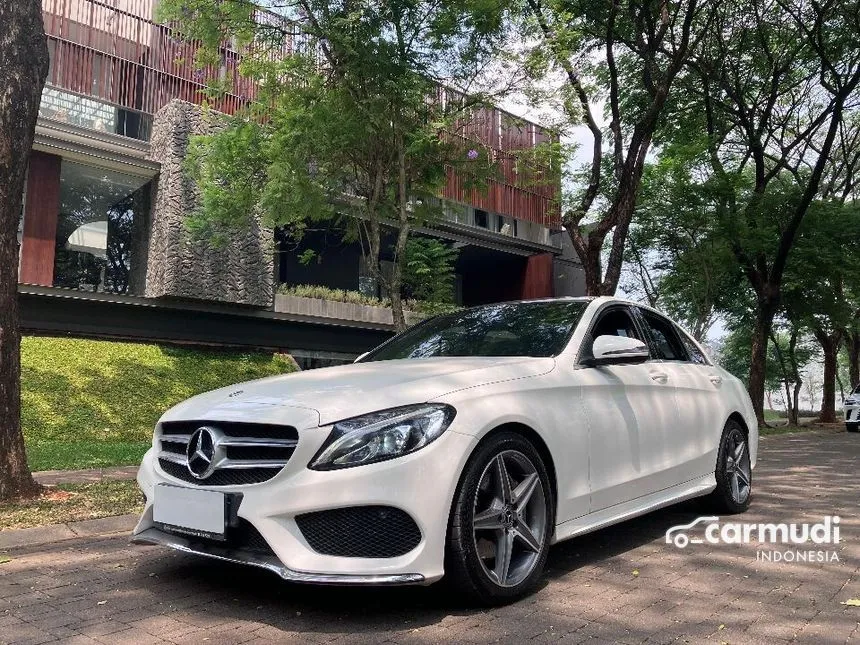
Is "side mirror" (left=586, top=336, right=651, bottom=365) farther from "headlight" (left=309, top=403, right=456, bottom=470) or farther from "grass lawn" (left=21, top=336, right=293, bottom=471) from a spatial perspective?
"grass lawn" (left=21, top=336, right=293, bottom=471)

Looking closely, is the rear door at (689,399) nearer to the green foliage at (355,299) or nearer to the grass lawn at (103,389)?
the grass lawn at (103,389)

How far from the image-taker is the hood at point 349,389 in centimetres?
296

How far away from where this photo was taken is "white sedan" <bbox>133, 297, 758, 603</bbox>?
279 cm

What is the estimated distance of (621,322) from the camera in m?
4.61

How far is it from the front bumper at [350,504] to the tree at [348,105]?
6503mm

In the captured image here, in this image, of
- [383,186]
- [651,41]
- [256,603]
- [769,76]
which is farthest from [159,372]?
[769,76]

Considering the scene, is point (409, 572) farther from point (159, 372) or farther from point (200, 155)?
point (159, 372)

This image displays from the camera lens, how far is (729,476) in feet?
17.0

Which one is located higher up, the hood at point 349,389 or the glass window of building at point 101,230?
the glass window of building at point 101,230

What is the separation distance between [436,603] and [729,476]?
9.84 ft

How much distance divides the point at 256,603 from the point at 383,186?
294 inches

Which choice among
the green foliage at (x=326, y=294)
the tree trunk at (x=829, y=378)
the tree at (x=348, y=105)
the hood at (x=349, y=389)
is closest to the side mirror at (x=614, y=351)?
the hood at (x=349, y=389)

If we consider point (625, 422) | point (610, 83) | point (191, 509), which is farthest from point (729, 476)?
point (610, 83)

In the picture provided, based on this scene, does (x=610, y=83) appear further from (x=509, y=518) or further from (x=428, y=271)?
(x=509, y=518)
